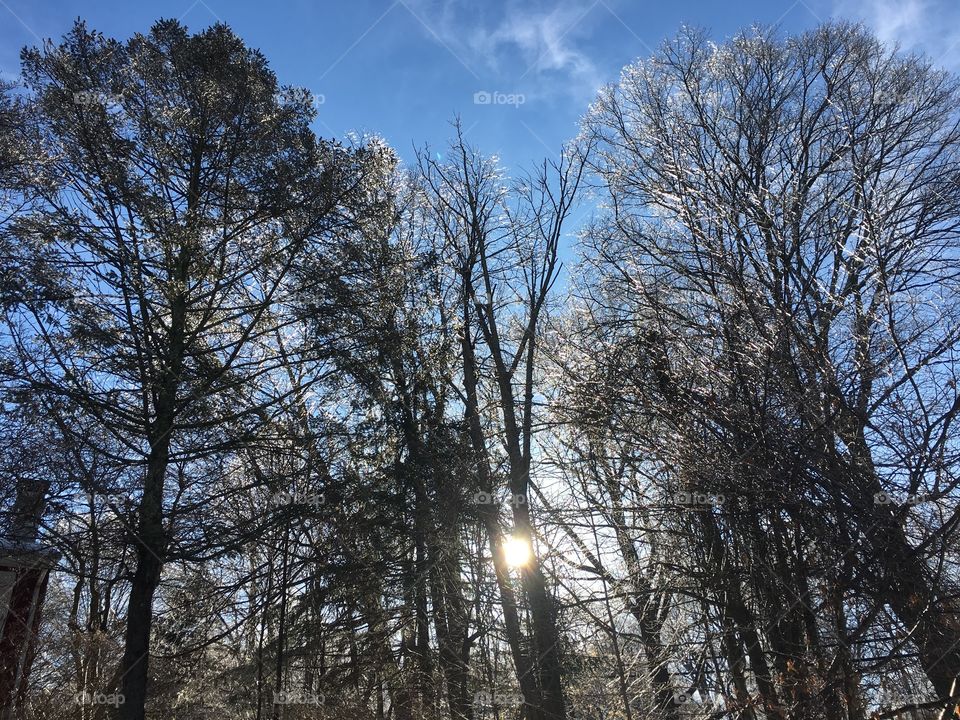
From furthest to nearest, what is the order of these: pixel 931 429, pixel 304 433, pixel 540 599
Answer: pixel 304 433 → pixel 540 599 → pixel 931 429

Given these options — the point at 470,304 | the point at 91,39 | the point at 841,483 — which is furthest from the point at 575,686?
the point at 91,39

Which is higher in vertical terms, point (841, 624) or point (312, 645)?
point (312, 645)

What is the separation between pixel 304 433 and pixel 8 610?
707 centimetres

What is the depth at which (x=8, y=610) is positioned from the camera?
12.2m

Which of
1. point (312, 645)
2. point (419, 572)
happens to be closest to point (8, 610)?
point (312, 645)

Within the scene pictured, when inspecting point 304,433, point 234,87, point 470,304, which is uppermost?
point 234,87

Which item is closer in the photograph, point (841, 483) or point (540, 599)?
point (841, 483)

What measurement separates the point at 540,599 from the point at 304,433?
4.27m

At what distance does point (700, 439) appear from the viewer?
5.20 metres

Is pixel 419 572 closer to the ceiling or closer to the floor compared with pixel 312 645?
closer to the ceiling

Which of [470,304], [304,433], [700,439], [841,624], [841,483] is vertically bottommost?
[841,624]

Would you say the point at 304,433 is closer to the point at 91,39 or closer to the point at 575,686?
the point at 575,686

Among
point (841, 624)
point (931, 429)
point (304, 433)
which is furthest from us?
point (304, 433)

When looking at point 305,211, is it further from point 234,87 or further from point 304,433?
point 304,433
